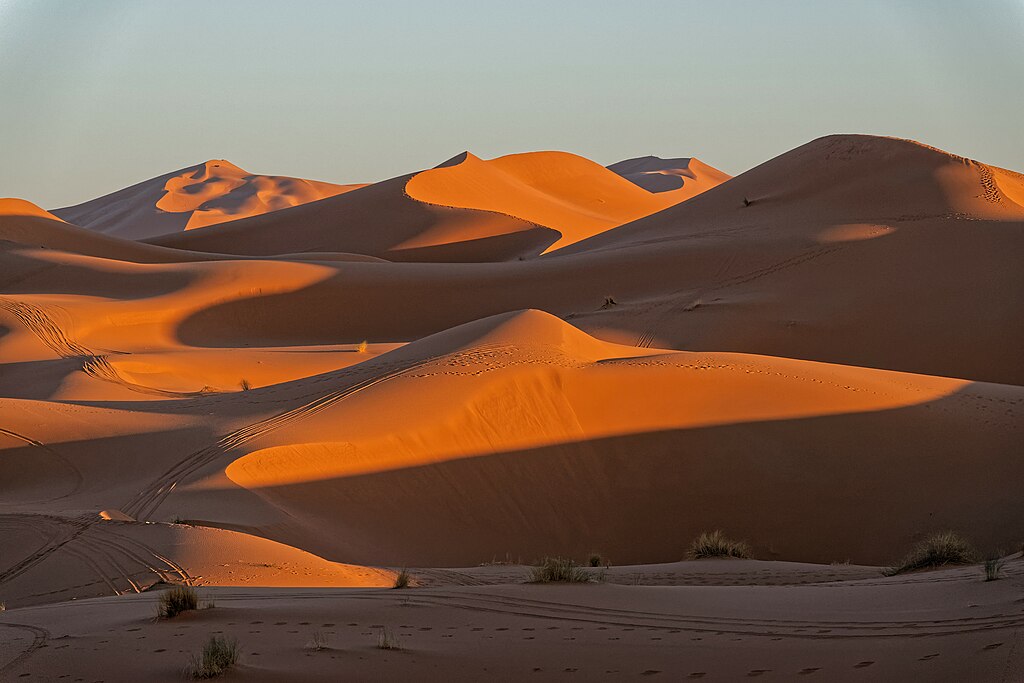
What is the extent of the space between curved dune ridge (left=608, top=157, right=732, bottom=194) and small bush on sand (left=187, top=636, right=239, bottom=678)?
8293 cm

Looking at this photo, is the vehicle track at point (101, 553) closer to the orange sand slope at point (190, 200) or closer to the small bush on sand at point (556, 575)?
the small bush on sand at point (556, 575)

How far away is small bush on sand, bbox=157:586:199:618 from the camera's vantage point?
22.8 ft

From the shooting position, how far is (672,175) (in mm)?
104938

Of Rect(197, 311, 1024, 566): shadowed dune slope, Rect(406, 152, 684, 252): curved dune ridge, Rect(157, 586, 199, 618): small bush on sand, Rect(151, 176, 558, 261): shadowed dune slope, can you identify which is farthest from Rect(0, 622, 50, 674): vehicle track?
Rect(151, 176, 558, 261): shadowed dune slope

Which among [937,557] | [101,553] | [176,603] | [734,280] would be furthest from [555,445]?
[734,280]

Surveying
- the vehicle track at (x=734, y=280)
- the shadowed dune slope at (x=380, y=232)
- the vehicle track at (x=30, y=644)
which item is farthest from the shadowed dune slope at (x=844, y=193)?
the vehicle track at (x=30, y=644)

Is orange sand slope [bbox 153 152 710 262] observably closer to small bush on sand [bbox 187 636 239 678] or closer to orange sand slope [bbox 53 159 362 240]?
orange sand slope [bbox 53 159 362 240]

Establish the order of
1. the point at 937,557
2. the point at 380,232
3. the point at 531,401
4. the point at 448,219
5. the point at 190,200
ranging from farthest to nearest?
the point at 190,200, the point at 380,232, the point at 448,219, the point at 531,401, the point at 937,557

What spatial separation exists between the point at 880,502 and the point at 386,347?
49.1 feet

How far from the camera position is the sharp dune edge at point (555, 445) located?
6773 millimetres

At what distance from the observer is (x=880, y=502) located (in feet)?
Answer: 48.3

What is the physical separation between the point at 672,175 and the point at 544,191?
42.2m

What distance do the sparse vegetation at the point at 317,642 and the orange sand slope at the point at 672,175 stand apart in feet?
269

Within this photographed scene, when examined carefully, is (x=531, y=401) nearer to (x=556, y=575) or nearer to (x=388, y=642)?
(x=556, y=575)
